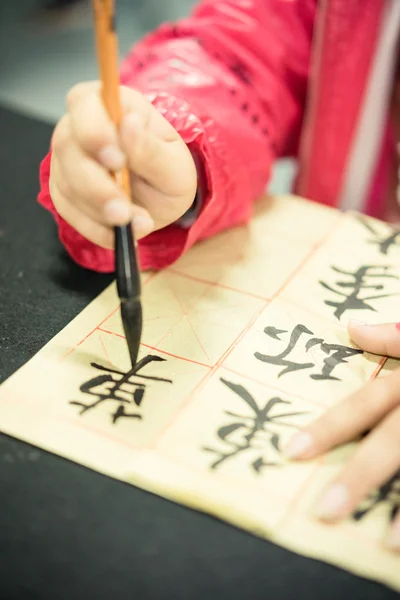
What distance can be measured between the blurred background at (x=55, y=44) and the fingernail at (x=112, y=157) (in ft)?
2.24

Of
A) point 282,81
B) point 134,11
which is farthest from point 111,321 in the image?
point 134,11

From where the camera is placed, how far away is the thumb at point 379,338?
0.38m

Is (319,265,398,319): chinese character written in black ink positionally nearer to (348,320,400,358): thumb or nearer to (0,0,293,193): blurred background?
(348,320,400,358): thumb

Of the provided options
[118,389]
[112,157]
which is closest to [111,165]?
[112,157]

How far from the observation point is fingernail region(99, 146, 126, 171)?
33 centimetres

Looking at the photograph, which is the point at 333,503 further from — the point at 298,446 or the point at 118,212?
the point at 118,212

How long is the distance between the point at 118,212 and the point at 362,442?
181 millimetres

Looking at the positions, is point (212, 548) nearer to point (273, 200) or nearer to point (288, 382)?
point (288, 382)

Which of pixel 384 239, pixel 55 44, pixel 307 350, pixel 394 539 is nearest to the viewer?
pixel 394 539

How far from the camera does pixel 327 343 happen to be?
40 centimetres

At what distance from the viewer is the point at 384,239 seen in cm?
50

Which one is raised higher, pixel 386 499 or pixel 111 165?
pixel 111 165

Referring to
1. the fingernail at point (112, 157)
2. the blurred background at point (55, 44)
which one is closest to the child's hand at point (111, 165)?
the fingernail at point (112, 157)

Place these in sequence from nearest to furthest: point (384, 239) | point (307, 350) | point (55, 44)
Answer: point (307, 350)
point (384, 239)
point (55, 44)
